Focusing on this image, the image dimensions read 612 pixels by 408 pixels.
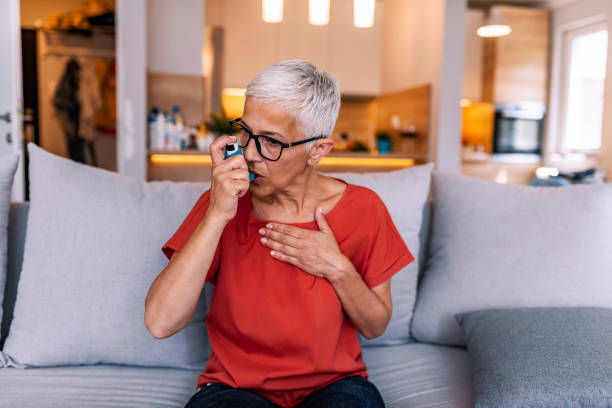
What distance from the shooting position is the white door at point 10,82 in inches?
130

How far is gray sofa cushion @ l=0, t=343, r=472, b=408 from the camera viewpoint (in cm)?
123

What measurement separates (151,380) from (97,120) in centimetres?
475

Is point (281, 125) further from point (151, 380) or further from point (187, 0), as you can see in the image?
point (187, 0)

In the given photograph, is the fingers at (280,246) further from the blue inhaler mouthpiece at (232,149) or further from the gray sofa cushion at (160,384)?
the gray sofa cushion at (160,384)

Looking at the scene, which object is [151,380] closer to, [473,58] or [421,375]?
[421,375]

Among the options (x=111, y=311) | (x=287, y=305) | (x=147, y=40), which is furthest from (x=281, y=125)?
(x=147, y=40)

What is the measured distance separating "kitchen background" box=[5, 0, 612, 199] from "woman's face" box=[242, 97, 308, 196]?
2910 mm

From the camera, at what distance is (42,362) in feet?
4.47

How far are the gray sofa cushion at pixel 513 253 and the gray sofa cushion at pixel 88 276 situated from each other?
733mm

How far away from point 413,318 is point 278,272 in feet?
2.10

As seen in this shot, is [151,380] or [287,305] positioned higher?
[287,305]

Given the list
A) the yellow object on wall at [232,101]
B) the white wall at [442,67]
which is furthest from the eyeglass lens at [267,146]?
the yellow object on wall at [232,101]

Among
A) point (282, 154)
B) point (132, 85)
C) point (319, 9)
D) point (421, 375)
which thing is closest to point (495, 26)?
point (319, 9)

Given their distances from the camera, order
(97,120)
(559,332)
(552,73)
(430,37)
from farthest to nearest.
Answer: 1. (552,73)
2. (97,120)
3. (430,37)
4. (559,332)
